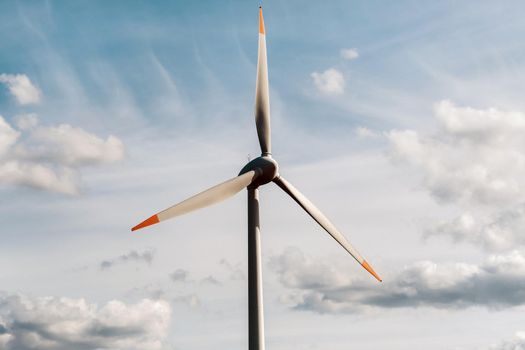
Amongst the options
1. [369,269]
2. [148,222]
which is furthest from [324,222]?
[148,222]

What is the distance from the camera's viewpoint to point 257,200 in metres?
45.7

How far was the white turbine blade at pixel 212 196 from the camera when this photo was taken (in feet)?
131

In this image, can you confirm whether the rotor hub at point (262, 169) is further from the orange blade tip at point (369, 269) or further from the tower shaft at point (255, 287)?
the orange blade tip at point (369, 269)

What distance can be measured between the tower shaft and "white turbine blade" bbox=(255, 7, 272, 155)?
229 inches

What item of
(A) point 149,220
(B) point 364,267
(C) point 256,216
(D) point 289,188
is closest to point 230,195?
(C) point 256,216

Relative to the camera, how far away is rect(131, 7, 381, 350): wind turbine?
42625 mm

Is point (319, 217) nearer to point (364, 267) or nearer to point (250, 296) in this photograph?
point (364, 267)

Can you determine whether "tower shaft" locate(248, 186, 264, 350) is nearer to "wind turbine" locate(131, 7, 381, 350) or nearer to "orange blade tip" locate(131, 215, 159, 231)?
"wind turbine" locate(131, 7, 381, 350)

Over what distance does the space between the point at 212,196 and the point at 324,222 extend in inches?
383

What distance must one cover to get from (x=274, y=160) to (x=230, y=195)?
4.23 m

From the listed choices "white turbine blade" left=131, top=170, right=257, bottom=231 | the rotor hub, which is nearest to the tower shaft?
the rotor hub

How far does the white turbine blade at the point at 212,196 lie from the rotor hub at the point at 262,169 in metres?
0.41

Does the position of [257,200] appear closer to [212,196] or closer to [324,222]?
[212,196]

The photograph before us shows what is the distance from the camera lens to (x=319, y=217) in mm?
48844
